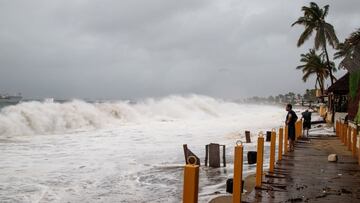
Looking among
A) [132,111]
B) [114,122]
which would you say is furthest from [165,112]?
[114,122]

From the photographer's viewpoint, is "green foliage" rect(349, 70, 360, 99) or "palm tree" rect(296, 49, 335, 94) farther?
"palm tree" rect(296, 49, 335, 94)

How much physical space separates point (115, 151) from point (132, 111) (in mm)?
27625

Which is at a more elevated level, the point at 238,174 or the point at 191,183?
the point at 191,183

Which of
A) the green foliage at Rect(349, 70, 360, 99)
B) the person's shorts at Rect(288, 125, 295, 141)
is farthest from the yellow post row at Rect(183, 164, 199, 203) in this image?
the green foliage at Rect(349, 70, 360, 99)

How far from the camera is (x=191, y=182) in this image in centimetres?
435

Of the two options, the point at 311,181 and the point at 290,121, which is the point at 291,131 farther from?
the point at 311,181

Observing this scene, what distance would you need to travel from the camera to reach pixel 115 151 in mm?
17797

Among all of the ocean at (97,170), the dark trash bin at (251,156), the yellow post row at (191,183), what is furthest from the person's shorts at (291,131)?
the yellow post row at (191,183)

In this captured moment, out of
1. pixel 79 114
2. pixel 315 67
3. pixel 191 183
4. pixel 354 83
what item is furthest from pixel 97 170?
pixel 315 67

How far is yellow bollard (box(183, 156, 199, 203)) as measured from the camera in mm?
4320

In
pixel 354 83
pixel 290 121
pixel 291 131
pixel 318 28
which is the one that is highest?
pixel 318 28

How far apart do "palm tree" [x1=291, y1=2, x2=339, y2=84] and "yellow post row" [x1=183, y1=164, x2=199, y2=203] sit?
35527mm

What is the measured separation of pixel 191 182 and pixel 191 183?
0.01m

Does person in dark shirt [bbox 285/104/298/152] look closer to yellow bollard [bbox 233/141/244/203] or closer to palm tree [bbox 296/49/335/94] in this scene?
yellow bollard [bbox 233/141/244/203]
